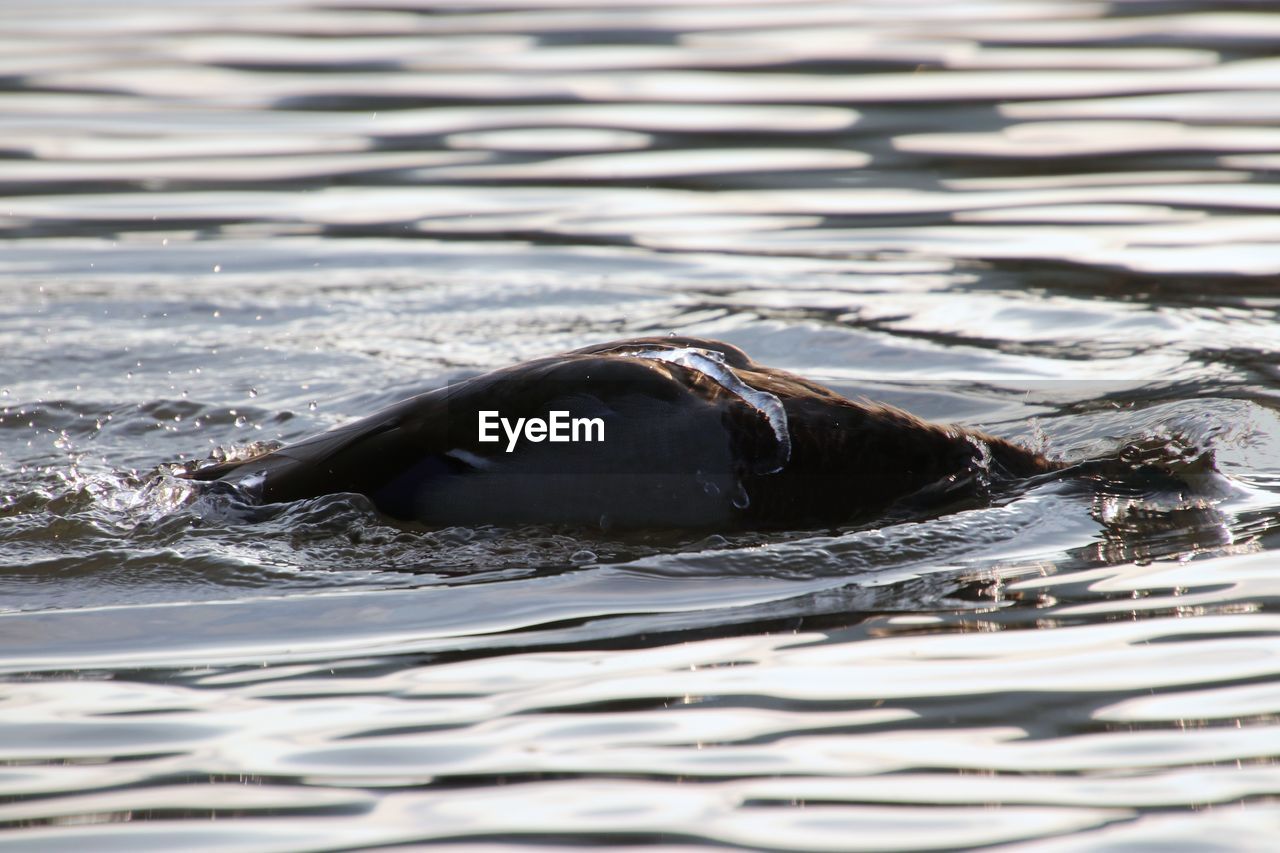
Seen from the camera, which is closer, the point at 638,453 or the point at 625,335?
the point at 638,453

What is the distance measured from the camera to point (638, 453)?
4410mm

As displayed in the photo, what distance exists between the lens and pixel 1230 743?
3301 millimetres

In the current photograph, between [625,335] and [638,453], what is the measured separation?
8.57 ft

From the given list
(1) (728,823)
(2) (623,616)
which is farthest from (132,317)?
(1) (728,823)

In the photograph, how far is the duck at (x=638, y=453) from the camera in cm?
438

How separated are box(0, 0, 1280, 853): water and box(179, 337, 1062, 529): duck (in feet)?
0.27

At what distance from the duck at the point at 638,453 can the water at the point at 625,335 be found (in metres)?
0.08

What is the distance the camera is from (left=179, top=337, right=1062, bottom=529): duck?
4.38 meters

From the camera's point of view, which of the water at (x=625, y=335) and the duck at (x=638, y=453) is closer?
the water at (x=625, y=335)

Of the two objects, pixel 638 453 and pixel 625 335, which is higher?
pixel 638 453

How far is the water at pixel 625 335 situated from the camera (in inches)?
127

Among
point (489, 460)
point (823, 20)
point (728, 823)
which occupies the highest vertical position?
point (823, 20)

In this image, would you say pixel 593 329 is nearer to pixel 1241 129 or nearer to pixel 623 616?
pixel 623 616

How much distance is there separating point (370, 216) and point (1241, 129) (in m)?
4.89
